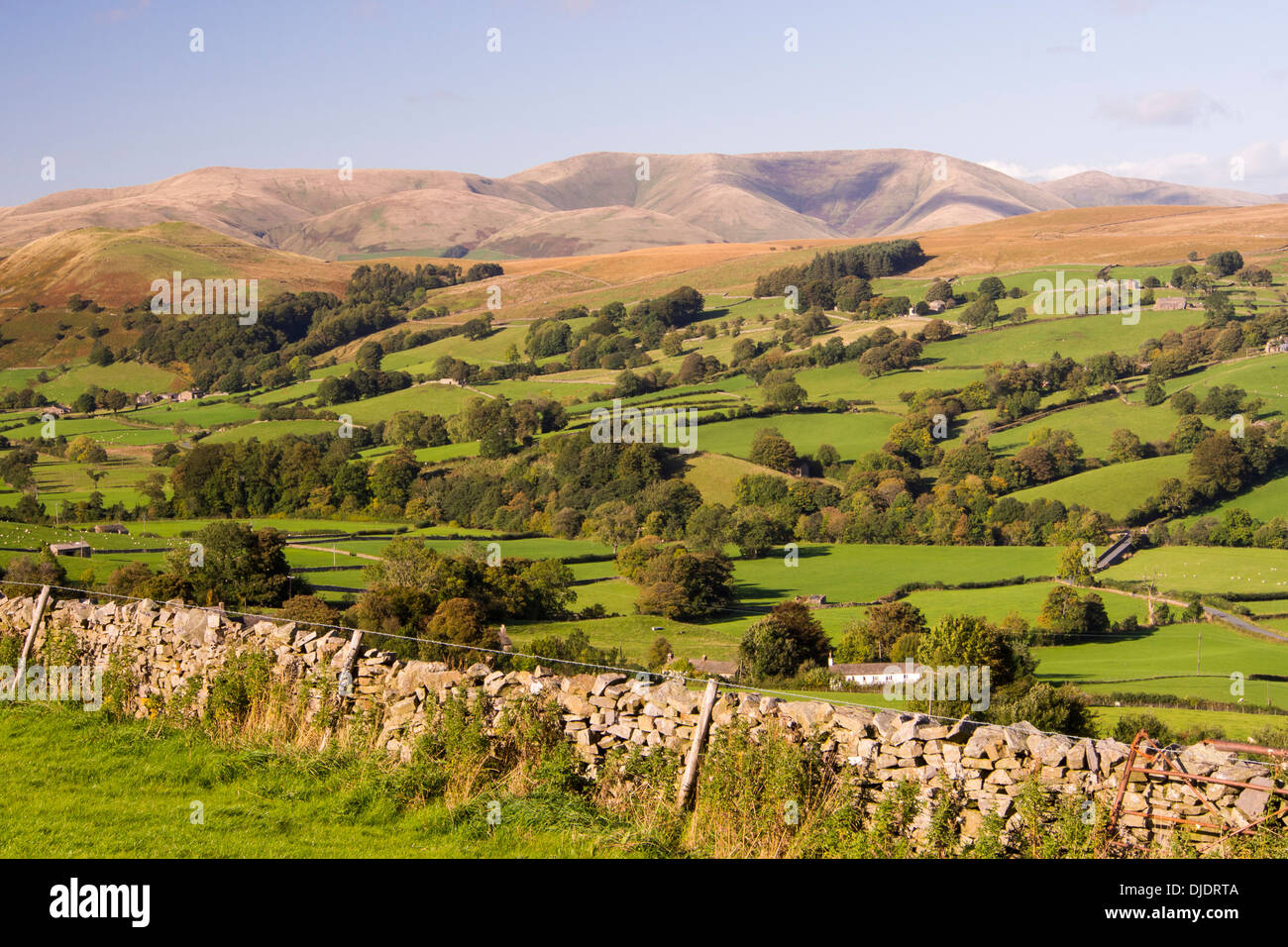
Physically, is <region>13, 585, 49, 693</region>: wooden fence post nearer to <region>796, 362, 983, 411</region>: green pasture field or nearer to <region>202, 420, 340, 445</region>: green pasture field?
<region>796, 362, 983, 411</region>: green pasture field

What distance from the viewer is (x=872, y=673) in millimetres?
43688

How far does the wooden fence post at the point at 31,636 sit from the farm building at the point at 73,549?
4640cm

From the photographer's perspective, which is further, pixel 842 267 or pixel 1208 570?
pixel 842 267

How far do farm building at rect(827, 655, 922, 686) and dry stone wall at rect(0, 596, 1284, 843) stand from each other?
3155cm

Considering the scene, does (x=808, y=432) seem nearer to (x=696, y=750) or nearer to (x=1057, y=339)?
(x=1057, y=339)

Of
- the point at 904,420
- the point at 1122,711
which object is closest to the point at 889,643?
the point at 1122,711

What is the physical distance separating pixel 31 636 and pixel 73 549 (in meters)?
48.8

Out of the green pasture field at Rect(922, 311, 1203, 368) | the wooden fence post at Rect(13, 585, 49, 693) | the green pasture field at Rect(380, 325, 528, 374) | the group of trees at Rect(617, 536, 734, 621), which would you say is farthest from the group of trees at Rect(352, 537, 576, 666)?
the green pasture field at Rect(380, 325, 528, 374)

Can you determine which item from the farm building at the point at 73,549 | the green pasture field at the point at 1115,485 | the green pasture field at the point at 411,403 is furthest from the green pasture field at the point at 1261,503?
the green pasture field at the point at 411,403

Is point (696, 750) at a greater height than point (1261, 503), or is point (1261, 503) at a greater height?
point (696, 750)

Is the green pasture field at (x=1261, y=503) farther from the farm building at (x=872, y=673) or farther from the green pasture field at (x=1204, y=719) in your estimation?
the farm building at (x=872, y=673)

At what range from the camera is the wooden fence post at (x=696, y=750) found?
9648 millimetres

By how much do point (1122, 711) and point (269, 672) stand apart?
32829 millimetres

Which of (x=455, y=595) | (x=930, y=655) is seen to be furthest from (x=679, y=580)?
(x=930, y=655)
